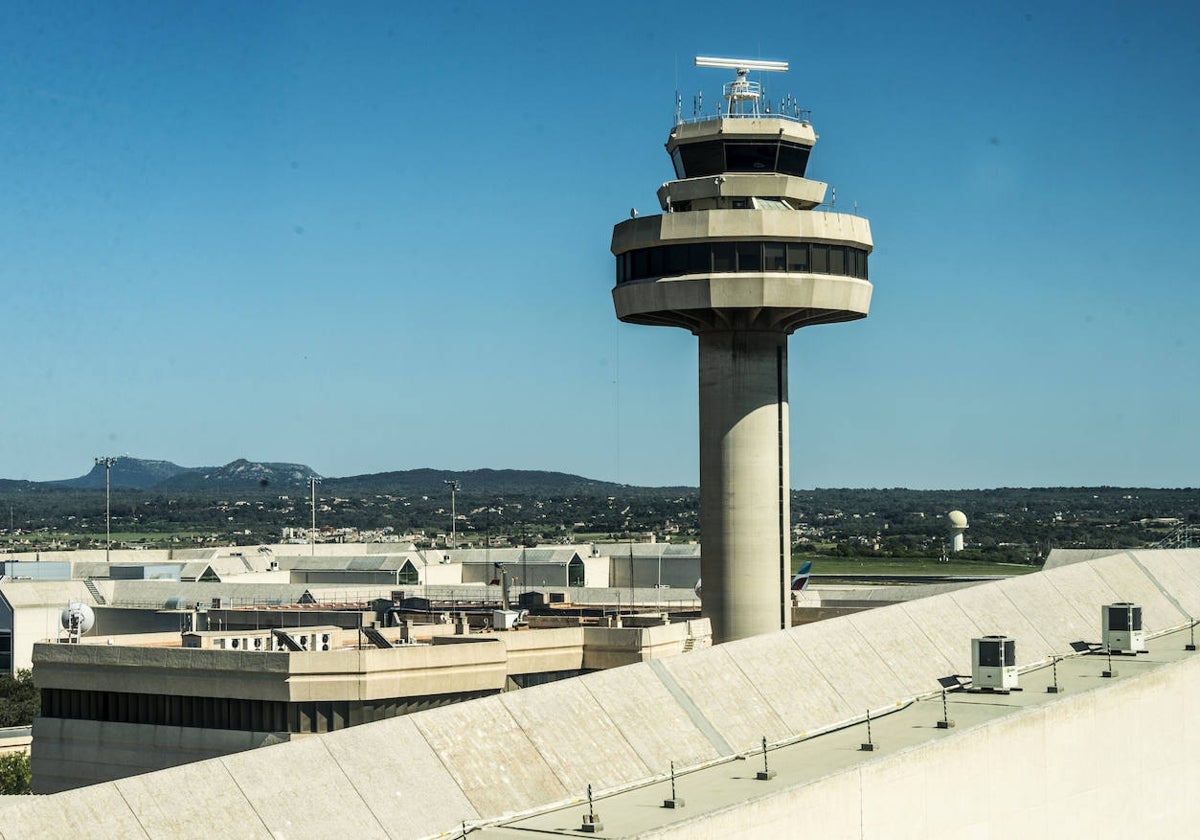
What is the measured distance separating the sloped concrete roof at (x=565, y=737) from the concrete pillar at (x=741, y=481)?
13.1 metres

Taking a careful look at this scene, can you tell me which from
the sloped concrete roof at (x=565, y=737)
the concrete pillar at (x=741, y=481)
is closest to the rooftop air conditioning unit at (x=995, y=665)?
the sloped concrete roof at (x=565, y=737)

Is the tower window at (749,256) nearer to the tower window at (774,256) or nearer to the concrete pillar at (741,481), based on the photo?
the tower window at (774,256)

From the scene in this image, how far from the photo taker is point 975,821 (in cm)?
3544

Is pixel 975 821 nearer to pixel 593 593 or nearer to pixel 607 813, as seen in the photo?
pixel 607 813

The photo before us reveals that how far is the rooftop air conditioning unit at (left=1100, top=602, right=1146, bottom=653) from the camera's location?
1889 inches

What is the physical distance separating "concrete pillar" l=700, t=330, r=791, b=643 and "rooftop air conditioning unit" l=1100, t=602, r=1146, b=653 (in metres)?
16.2

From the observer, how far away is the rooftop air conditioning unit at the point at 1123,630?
47969 mm

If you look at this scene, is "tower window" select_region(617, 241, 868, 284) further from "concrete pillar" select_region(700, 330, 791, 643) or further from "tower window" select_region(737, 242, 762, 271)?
"concrete pillar" select_region(700, 330, 791, 643)

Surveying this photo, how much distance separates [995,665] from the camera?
42188mm

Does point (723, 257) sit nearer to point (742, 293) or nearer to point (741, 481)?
point (742, 293)

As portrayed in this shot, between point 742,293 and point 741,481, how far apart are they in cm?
736

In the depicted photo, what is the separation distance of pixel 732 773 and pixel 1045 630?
20.1m

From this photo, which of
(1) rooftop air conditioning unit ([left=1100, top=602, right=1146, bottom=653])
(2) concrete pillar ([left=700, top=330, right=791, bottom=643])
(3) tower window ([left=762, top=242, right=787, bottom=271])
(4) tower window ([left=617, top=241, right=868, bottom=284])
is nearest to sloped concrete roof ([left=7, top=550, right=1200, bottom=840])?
(1) rooftop air conditioning unit ([left=1100, top=602, right=1146, bottom=653])

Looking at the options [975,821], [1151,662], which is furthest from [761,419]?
[975,821]
